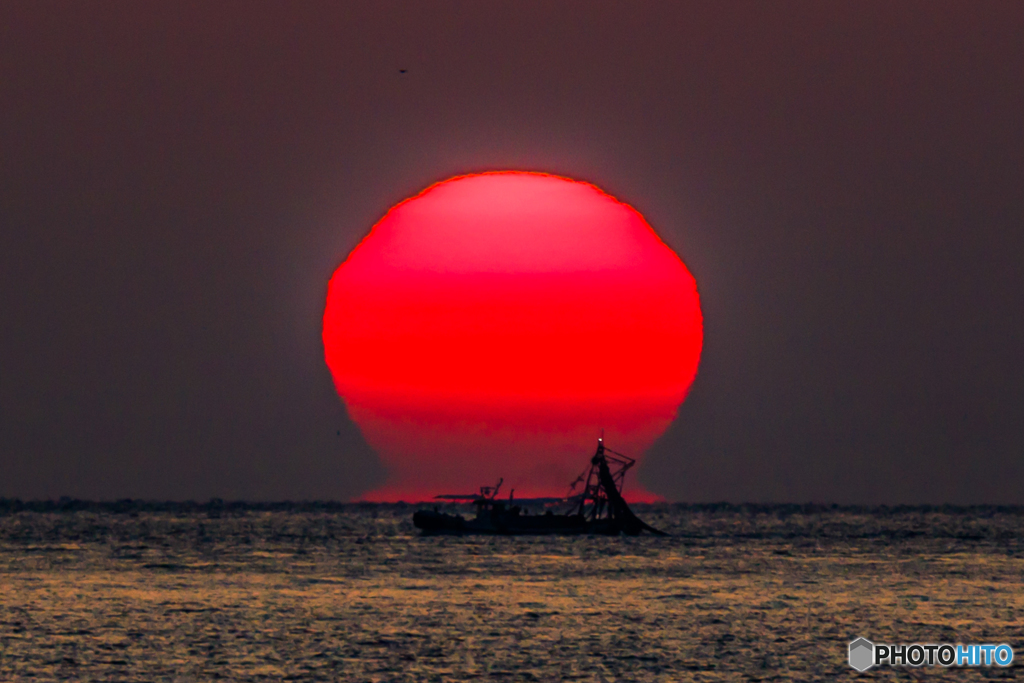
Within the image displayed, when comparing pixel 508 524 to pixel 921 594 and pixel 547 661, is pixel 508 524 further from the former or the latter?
pixel 547 661

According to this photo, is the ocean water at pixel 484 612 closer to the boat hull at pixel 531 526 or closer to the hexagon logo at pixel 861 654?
the hexagon logo at pixel 861 654

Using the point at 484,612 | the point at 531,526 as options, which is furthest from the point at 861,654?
the point at 531,526

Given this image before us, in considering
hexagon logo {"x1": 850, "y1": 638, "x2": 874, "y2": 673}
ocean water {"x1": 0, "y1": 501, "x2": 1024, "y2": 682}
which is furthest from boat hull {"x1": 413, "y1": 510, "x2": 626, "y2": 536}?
hexagon logo {"x1": 850, "y1": 638, "x2": 874, "y2": 673}

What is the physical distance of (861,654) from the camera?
6156cm

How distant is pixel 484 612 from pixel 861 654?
22182mm

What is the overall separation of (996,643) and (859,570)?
5051 cm

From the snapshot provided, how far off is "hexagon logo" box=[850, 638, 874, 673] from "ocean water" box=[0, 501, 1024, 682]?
0.54 m

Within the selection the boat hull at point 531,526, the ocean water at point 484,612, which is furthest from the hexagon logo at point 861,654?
the boat hull at point 531,526

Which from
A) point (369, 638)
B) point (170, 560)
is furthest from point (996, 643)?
point (170, 560)

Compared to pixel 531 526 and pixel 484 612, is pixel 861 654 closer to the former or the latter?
pixel 484 612

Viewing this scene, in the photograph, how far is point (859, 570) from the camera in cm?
11512

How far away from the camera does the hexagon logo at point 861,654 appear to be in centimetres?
5734

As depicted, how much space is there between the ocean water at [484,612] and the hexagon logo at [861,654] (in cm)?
54

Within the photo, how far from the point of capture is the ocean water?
56750 millimetres
